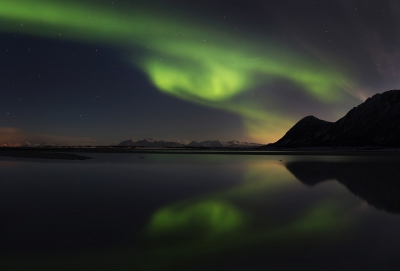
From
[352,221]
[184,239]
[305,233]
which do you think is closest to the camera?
[184,239]

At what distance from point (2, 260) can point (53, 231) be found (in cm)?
261

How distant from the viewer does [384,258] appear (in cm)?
747

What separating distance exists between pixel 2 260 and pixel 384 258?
10169 mm

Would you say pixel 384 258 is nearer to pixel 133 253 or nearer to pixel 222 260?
pixel 222 260

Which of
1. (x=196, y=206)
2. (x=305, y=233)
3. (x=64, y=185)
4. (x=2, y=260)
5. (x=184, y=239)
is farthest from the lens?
(x=64, y=185)

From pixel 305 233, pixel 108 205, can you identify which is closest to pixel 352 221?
pixel 305 233

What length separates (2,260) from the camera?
288 inches

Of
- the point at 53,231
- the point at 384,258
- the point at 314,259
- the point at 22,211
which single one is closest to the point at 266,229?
the point at 314,259

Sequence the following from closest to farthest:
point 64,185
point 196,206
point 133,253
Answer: point 133,253 → point 196,206 → point 64,185

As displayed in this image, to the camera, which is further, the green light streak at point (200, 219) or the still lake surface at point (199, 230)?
the green light streak at point (200, 219)

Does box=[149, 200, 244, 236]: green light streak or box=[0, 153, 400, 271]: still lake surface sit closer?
box=[0, 153, 400, 271]: still lake surface

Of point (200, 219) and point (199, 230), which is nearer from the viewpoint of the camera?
point (199, 230)

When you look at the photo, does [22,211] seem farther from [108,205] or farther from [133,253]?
[133,253]

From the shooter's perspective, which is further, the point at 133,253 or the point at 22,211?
the point at 22,211
